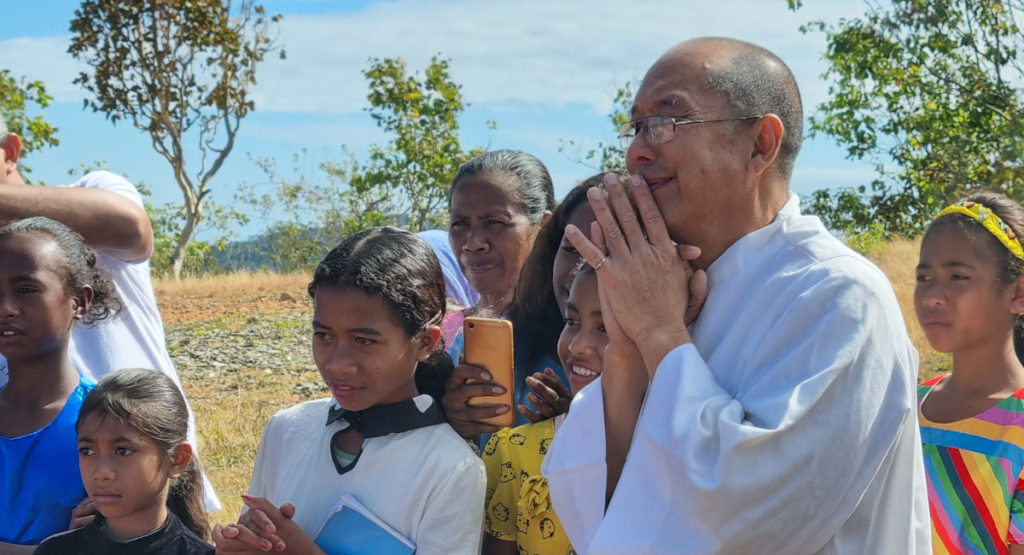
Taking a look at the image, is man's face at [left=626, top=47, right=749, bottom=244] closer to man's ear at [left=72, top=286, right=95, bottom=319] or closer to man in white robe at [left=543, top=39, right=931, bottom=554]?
man in white robe at [left=543, top=39, right=931, bottom=554]

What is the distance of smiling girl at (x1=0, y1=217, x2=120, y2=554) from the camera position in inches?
121

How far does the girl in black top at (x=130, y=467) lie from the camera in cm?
300

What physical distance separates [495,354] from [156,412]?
1.05 meters

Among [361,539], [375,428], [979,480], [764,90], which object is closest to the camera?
[764,90]

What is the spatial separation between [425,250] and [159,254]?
1833 cm

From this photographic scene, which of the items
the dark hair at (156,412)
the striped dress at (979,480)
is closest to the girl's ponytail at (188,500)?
the dark hair at (156,412)

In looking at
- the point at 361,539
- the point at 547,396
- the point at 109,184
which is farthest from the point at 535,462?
the point at 109,184

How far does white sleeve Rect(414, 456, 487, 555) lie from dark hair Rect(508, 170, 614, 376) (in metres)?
0.73

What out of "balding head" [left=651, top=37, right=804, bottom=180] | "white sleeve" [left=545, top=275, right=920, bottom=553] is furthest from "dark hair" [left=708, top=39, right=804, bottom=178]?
"white sleeve" [left=545, top=275, right=920, bottom=553]

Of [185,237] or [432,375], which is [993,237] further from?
[185,237]

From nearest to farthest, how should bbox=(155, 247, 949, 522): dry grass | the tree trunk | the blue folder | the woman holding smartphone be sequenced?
the blue folder
the woman holding smartphone
bbox=(155, 247, 949, 522): dry grass
the tree trunk

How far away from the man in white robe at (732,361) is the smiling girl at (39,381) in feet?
5.46

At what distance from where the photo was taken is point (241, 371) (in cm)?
1077

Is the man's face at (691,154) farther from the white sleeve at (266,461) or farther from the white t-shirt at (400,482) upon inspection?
the white sleeve at (266,461)
